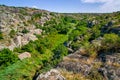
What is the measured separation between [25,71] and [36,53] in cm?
1917

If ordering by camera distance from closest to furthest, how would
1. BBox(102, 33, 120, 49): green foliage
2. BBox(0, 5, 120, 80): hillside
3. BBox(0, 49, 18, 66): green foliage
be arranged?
BBox(0, 5, 120, 80): hillside → BBox(102, 33, 120, 49): green foliage → BBox(0, 49, 18, 66): green foliage

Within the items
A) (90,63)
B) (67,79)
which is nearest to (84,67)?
(90,63)

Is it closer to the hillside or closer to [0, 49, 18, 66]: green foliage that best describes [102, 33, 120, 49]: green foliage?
the hillside

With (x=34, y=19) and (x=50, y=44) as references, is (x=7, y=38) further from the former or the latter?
(x=34, y=19)

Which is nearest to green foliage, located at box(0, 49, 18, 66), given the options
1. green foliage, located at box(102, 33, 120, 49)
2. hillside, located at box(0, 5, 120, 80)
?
hillside, located at box(0, 5, 120, 80)

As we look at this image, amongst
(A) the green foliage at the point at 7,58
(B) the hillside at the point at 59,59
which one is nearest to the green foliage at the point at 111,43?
(B) the hillside at the point at 59,59

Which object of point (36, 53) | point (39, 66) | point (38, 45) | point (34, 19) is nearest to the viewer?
point (39, 66)

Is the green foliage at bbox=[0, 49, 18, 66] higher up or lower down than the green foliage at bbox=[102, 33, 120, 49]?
lower down

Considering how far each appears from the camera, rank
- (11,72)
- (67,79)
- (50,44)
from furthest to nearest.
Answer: (50,44)
(11,72)
(67,79)

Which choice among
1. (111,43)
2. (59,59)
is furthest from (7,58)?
(111,43)

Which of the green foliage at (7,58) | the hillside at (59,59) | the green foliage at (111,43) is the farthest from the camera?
the green foliage at (7,58)

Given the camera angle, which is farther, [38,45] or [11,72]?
[38,45]

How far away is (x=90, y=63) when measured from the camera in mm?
44500

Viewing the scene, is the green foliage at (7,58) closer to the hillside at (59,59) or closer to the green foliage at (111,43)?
the hillside at (59,59)
